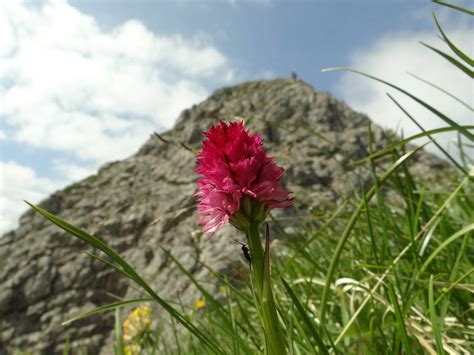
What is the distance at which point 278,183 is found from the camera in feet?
2.51

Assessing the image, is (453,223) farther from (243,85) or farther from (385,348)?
(243,85)

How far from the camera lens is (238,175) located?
0.74m

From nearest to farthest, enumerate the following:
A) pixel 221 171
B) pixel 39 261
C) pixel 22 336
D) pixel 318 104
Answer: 1. pixel 221 171
2. pixel 22 336
3. pixel 39 261
4. pixel 318 104

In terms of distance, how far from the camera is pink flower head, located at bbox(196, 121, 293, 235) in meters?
0.73

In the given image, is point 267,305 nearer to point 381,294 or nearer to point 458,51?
point 458,51

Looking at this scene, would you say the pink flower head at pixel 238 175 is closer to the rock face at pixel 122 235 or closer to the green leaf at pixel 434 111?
the green leaf at pixel 434 111

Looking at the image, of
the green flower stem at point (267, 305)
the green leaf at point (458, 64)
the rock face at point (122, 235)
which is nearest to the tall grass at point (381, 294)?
the green leaf at point (458, 64)

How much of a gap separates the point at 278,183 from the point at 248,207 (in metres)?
0.07

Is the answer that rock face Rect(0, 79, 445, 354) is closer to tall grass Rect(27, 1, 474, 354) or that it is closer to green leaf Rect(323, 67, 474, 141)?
tall grass Rect(27, 1, 474, 354)

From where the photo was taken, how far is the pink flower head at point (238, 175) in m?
0.73

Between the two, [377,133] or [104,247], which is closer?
[104,247]

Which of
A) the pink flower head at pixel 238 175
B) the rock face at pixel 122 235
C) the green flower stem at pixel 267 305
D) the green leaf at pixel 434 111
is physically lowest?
the green flower stem at pixel 267 305

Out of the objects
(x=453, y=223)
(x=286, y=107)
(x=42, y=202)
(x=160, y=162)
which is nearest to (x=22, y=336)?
(x=42, y=202)

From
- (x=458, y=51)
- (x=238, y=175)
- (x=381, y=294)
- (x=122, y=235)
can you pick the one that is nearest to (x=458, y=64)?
(x=458, y=51)
